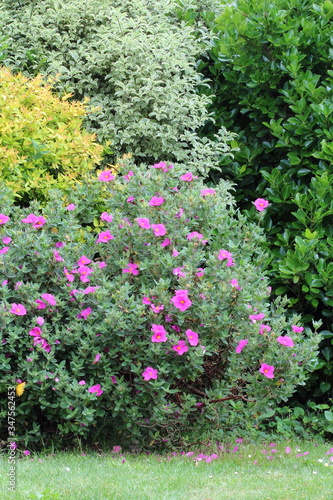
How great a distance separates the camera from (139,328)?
3891 mm

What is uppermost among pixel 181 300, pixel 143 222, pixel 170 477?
pixel 143 222

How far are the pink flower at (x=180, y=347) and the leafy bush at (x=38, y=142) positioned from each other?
1.79 metres

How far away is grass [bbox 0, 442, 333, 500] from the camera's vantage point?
3.28 metres

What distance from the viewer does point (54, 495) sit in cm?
302

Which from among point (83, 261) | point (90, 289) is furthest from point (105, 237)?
point (90, 289)

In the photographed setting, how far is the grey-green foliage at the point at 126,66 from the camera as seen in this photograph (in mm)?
5676

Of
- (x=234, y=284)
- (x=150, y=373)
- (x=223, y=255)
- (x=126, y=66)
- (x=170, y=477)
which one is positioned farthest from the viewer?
(x=126, y=66)

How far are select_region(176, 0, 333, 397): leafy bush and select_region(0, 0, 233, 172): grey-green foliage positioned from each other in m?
0.27

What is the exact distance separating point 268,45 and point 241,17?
34 centimetres

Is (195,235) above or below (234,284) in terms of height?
above

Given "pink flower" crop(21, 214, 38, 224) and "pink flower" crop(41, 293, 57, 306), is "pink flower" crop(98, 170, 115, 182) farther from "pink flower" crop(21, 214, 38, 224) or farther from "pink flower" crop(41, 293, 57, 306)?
"pink flower" crop(41, 293, 57, 306)

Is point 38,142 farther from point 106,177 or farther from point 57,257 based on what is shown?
point 57,257

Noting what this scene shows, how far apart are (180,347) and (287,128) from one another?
237cm

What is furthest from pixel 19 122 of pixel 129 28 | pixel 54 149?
pixel 129 28
